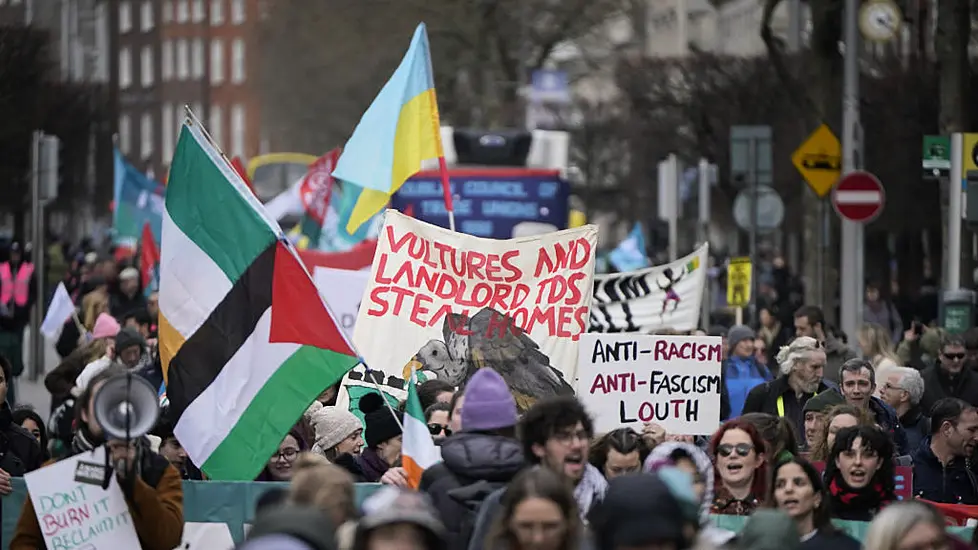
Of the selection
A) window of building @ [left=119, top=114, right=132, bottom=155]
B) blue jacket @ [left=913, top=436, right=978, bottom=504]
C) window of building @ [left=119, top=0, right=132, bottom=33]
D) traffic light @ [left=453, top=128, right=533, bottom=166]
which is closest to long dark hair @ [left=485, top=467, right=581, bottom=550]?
blue jacket @ [left=913, top=436, right=978, bottom=504]

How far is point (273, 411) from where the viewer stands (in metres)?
9.33

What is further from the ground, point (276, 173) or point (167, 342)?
point (276, 173)

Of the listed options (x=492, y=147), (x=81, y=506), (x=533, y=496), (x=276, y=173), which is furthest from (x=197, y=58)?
(x=533, y=496)

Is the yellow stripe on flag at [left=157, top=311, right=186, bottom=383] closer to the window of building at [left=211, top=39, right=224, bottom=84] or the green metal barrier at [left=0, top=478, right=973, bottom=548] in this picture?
the green metal barrier at [left=0, top=478, right=973, bottom=548]

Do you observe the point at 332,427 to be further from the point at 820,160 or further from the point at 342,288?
the point at 820,160

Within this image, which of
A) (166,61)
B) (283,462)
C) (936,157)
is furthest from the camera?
(166,61)

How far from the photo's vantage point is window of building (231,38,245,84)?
148500mm

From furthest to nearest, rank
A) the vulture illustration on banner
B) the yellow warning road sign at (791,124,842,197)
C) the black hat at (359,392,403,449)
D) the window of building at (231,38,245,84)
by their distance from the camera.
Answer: the window of building at (231,38,245,84) → the yellow warning road sign at (791,124,842,197) → the vulture illustration on banner → the black hat at (359,392,403,449)

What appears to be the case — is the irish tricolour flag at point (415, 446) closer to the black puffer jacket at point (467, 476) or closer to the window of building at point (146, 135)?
the black puffer jacket at point (467, 476)

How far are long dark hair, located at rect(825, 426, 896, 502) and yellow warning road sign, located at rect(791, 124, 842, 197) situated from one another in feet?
53.0

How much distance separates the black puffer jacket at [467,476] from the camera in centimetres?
754

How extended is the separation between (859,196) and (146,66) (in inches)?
5031

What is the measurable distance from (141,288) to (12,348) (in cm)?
416

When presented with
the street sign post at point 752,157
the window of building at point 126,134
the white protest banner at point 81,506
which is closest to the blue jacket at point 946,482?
the white protest banner at point 81,506
